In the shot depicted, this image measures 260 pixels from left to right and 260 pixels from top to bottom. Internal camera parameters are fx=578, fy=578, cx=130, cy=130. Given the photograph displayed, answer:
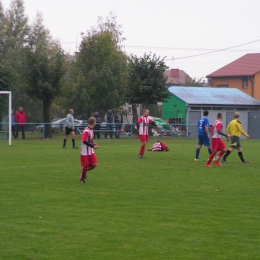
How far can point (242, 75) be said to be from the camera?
220 ft

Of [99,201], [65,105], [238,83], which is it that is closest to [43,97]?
[65,105]

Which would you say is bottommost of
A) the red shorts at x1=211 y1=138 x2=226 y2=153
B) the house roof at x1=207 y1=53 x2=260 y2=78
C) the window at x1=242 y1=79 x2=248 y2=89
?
the red shorts at x1=211 y1=138 x2=226 y2=153

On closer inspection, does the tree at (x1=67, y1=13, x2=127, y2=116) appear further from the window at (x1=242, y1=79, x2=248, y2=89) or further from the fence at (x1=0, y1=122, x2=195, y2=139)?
the window at (x1=242, y1=79, x2=248, y2=89)

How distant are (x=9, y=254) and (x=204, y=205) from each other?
467 centimetres

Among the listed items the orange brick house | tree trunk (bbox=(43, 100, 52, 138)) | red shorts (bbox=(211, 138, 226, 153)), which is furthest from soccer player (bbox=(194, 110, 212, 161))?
the orange brick house

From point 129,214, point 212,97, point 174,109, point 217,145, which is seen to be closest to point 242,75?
point 212,97

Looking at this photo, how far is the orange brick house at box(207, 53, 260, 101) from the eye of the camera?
66125 millimetres

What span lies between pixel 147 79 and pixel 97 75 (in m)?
4.79

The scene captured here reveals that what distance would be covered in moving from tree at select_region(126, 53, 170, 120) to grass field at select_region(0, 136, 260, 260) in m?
24.3

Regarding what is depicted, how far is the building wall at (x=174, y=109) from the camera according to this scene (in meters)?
49.1

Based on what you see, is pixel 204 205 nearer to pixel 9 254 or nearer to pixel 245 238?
pixel 245 238

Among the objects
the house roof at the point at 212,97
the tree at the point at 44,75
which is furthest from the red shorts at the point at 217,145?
the house roof at the point at 212,97

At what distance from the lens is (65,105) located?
149ft

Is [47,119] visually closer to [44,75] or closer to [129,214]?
[44,75]
